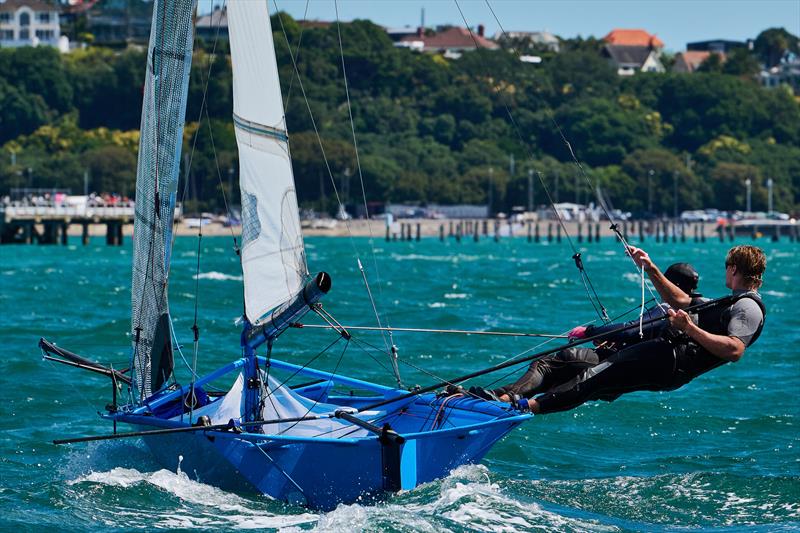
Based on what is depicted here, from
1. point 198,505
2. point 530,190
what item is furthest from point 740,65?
point 198,505

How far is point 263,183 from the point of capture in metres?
12.9

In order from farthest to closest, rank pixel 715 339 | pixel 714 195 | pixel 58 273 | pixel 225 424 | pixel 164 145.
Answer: pixel 714 195 → pixel 58 273 → pixel 164 145 → pixel 225 424 → pixel 715 339

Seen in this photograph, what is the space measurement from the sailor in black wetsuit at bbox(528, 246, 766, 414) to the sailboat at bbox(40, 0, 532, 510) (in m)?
0.60

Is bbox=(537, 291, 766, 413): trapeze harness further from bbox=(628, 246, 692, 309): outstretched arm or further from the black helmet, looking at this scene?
the black helmet

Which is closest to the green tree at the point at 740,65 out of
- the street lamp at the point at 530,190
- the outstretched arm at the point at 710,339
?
the street lamp at the point at 530,190

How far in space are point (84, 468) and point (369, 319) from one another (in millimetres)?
17899

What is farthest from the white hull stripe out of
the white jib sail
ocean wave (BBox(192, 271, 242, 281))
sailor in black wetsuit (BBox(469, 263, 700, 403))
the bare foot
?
ocean wave (BBox(192, 271, 242, 281))

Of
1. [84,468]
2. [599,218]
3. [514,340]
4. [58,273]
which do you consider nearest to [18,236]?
[58,273]

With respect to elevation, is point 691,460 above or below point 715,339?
below

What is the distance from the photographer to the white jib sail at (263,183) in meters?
12.8

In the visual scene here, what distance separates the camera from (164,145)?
14.2 m

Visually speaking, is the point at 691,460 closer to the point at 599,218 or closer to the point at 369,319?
the point at 369,319

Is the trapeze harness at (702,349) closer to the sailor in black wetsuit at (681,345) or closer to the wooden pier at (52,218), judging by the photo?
the sailor in black wetsuit at (681,345)

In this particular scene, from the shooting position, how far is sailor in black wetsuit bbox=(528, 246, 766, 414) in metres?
12.2
